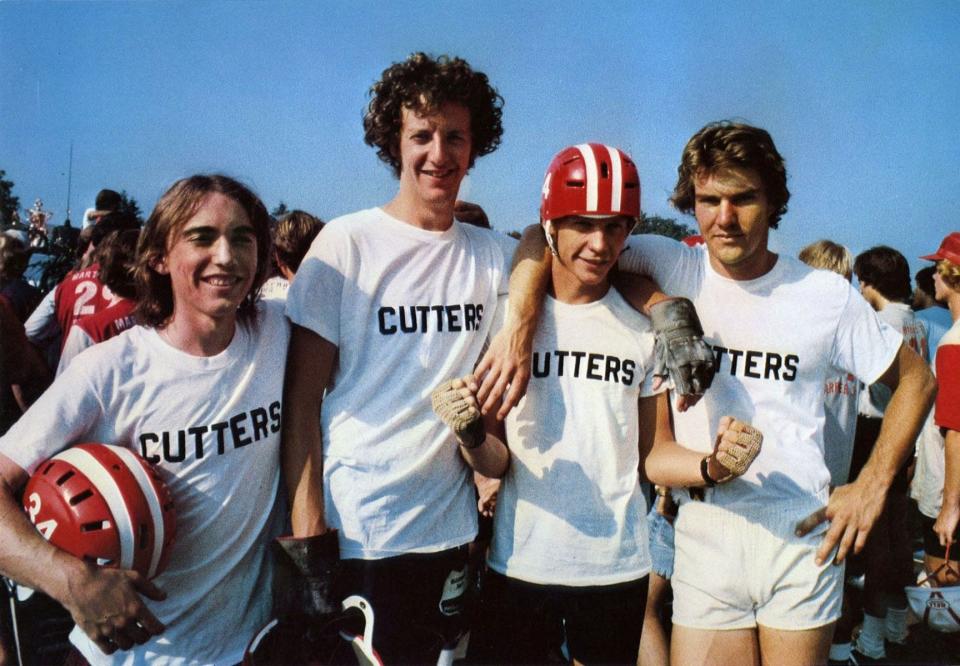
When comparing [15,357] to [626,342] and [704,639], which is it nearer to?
[626,342]

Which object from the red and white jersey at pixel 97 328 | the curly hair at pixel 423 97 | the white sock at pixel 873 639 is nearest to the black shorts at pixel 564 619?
the curly hair at pixel 423 97

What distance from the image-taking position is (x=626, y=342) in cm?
300

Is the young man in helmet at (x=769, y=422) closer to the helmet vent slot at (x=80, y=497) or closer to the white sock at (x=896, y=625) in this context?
the helmet vent slot at (x=80, y=497)

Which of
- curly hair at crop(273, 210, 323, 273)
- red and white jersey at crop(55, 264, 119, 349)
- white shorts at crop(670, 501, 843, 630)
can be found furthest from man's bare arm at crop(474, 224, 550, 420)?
red and white jersey at crop(55, 264, 119, 349)

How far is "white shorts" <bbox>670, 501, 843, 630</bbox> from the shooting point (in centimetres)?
289

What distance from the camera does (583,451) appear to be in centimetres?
292

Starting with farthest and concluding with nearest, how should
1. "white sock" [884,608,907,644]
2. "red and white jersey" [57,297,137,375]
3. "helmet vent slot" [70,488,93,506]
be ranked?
1. "white sock" [884,608,907,644]
2. "red and white jersey" [57,297,137,375]
3. "helmet vent slot" [70,488,93,506]

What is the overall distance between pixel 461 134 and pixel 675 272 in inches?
46.0

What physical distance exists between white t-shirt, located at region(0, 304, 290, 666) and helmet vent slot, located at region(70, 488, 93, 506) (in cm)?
22

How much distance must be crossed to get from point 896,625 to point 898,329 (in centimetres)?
245

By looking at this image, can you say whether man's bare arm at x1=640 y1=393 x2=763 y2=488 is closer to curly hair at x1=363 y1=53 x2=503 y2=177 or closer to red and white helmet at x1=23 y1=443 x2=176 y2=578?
curly hair at x1=363 y1=53 x2=503 y2=177

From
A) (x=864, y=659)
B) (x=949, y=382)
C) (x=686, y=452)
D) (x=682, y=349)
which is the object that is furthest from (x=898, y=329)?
(x=682, y=349)

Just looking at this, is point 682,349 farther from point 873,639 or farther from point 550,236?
→ point 873,639

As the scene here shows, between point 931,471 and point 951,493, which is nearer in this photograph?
point 951,493
